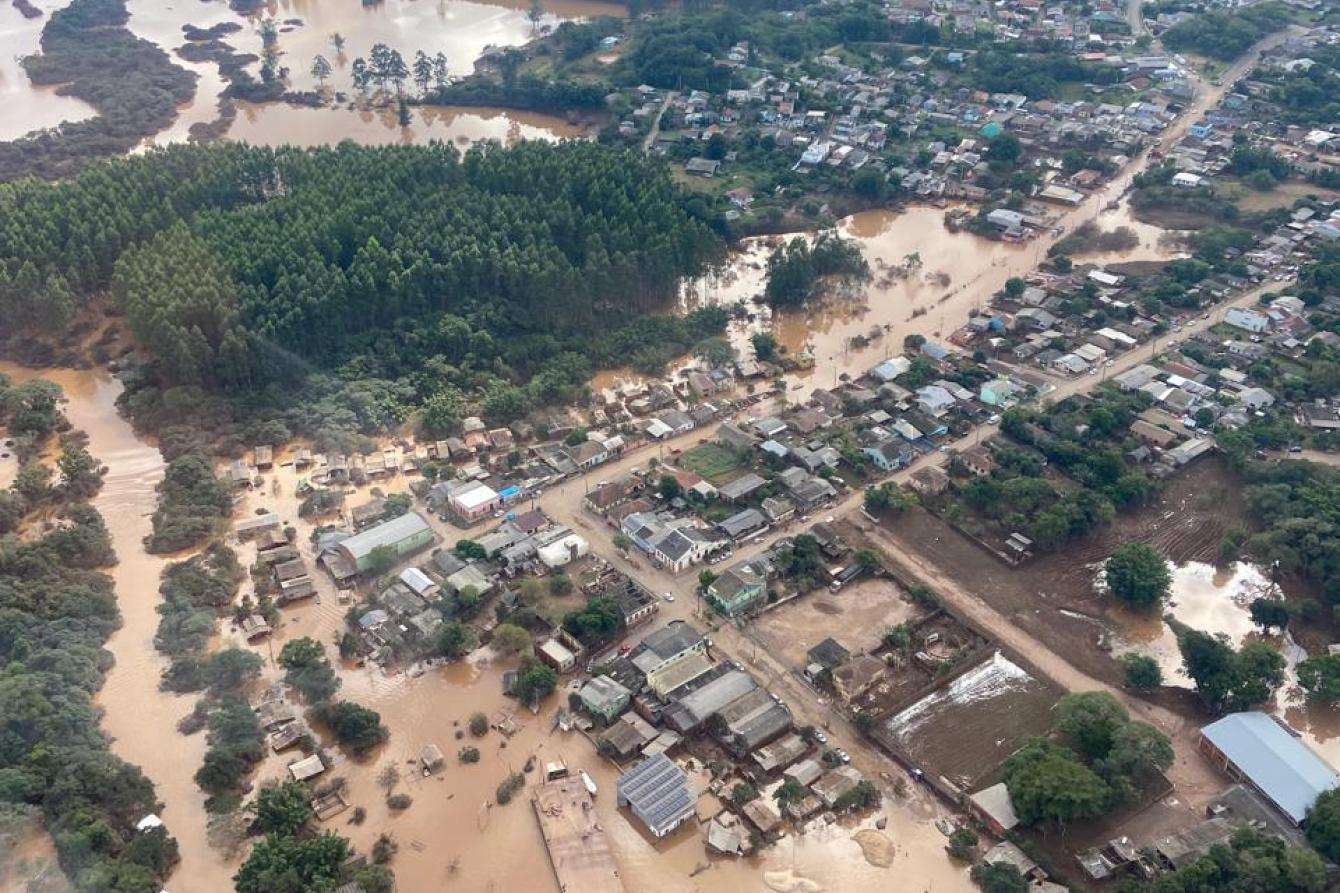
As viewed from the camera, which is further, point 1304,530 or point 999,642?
point 1304,530

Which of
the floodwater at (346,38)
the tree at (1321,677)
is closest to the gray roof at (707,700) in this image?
the tree at (1321,677)

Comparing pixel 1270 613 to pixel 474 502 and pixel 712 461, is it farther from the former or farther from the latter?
pixel 474 502

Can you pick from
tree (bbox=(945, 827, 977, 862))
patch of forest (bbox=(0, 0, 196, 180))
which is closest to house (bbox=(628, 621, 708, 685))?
tree (bbox=(945, 827, 977, 862))

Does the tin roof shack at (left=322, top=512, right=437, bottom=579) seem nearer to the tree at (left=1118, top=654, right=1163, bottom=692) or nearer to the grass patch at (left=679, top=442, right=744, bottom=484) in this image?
the grass patch at (left=679, top=442, right=744, bottom=484)

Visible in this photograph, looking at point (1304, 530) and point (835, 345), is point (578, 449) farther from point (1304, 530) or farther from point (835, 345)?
point (1304, 530)

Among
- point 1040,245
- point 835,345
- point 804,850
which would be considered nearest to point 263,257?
point 835,345

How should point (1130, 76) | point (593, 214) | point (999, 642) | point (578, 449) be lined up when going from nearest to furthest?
point (999, 642)
point (578, 449)
point (593, 214)
point (1130, 76)

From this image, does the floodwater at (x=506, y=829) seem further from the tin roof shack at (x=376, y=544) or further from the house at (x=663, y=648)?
the tin roof shack at (x=376, y=544)
